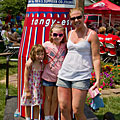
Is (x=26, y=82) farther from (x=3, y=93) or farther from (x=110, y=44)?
(x=110, y=44)

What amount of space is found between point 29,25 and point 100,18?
18.8 meters

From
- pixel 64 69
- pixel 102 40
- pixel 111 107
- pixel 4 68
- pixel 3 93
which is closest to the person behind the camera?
pixel 64 69

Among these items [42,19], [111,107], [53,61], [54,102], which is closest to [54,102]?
[54,102]

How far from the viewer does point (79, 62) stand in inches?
137

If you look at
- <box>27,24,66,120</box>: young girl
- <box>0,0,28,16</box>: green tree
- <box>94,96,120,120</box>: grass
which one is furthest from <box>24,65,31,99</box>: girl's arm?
<box>0,0,28,16</box>: green tree

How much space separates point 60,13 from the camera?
4.29 metres

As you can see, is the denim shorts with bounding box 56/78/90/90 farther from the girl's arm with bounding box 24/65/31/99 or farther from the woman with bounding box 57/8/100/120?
the girl's arm with bounding box 24/65/31/99

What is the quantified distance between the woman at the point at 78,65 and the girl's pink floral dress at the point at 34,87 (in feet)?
1.92

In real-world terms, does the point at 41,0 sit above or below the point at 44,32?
above

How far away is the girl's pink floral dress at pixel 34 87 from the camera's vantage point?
4.07 m

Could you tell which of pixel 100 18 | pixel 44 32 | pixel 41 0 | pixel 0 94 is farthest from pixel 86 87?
pixel 100 18

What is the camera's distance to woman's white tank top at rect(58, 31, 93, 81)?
3.46m

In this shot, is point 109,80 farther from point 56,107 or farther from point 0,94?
point 56,107

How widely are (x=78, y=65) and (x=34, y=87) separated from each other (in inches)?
36.3
